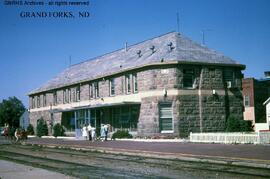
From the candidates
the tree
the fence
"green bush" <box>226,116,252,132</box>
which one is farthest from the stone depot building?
the tree

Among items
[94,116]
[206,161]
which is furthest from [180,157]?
Answer: [94,116]

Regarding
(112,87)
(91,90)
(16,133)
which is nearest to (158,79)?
(112,87)

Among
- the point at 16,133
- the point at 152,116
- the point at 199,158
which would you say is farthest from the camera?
the point at 16,133

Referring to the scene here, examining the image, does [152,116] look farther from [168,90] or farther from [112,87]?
[112,87]

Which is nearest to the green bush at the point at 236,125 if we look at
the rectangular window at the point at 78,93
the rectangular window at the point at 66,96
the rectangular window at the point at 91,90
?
the rectangular window at the point at 91,90

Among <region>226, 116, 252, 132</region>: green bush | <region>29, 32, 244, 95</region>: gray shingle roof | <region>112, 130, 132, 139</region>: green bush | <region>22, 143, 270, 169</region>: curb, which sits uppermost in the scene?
<region>29, 32, 244, 95</region>: gray shingle roof

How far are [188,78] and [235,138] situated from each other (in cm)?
897

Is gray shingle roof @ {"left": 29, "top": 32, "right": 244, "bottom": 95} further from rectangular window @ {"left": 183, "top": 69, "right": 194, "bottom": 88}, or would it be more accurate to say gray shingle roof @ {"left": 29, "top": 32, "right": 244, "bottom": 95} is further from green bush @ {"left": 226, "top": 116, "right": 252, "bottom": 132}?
green bush @ {"left": 226, "top": 116, "right": 252, "bottom": 132}

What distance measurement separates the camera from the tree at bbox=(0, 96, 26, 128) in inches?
3270

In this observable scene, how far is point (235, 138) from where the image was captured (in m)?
24.6

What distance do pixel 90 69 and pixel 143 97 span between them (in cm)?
1368

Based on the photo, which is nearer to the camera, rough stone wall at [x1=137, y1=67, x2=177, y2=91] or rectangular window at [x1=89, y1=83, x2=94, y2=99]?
rough stone wall at [x1=137, y1=67, x2=177, y2=91]

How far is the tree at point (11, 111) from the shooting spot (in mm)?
83062

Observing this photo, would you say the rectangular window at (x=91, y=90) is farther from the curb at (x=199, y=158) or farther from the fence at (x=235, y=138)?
the curb at (x=199, y=158)
